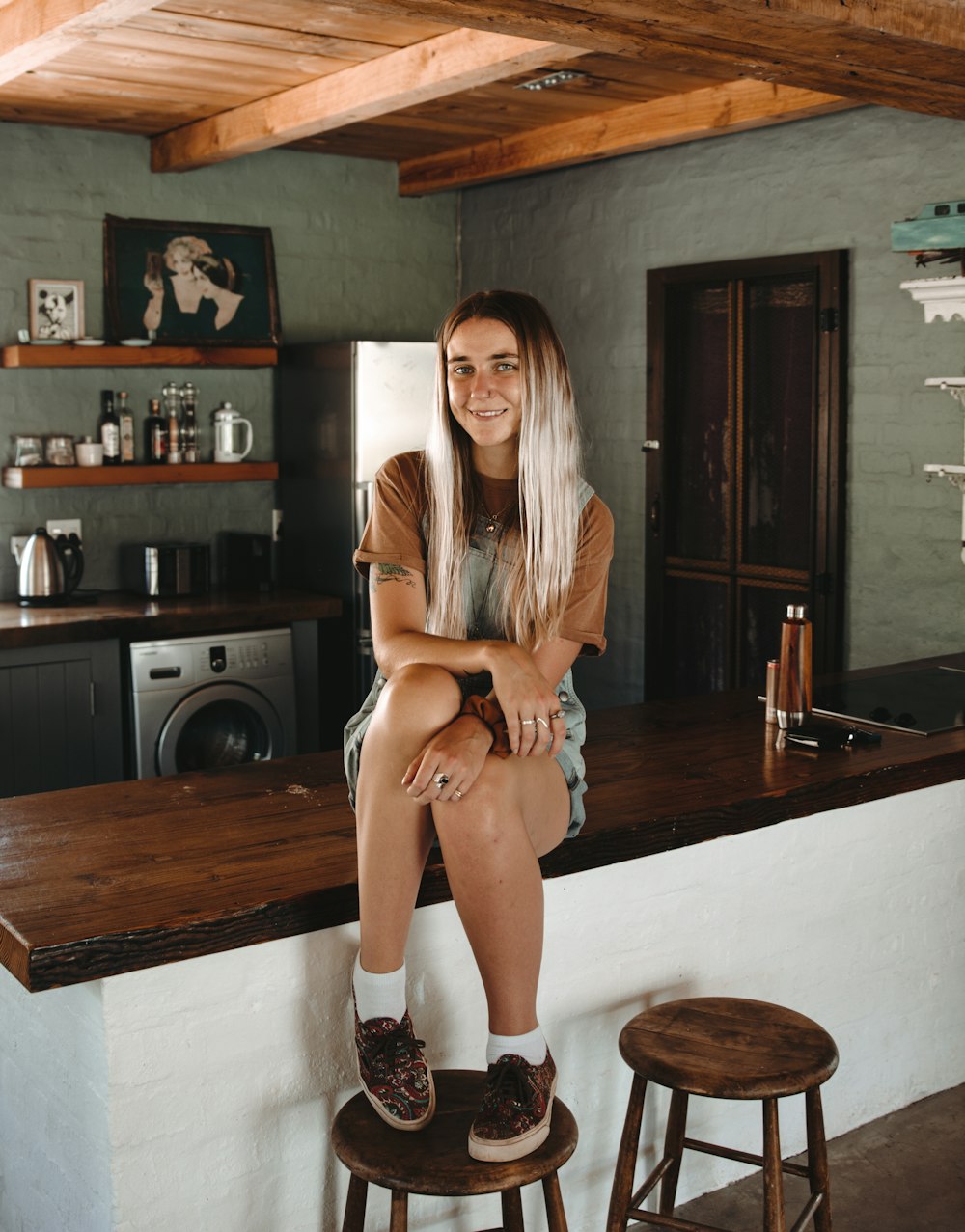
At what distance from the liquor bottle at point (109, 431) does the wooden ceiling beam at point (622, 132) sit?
1.64 metres

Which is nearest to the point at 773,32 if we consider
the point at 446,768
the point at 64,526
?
the point at 446,768

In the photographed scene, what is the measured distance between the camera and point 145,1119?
191 cm

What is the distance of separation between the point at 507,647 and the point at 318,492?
3.39 metres

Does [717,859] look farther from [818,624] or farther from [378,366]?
[378,366]

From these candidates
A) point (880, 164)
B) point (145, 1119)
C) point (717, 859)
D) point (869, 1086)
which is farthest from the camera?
point (880, 164)

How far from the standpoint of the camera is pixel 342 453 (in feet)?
17.0

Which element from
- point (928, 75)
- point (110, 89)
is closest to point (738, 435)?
point (928, 75)

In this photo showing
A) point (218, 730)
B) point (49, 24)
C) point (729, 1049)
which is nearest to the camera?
point (729, 1049)

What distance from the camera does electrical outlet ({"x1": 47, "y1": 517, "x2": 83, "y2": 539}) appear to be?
17.0 feet

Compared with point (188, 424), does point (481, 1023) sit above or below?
below

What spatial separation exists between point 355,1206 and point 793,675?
1.50 meters

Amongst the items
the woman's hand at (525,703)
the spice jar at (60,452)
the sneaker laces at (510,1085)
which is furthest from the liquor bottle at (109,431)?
the sneaker laces at (510,1085)

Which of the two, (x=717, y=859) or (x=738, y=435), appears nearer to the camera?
(x=717, y=859)

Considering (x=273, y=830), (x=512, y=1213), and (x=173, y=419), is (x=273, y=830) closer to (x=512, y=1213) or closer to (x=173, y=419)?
(x=512, y=1213)
